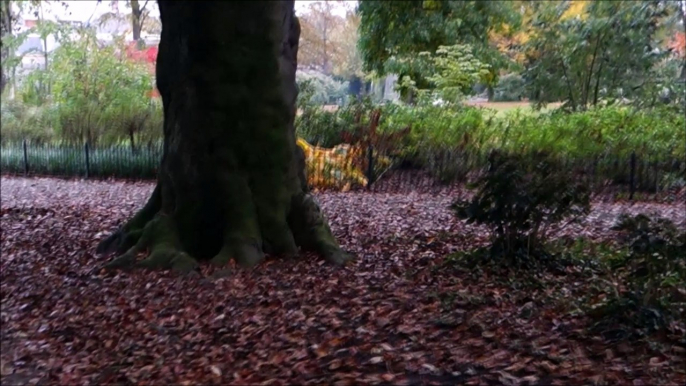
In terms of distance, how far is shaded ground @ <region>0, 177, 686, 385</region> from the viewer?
523 cm

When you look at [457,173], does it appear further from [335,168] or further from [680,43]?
[680,43]

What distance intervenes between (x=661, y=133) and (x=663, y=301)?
12.0 metres

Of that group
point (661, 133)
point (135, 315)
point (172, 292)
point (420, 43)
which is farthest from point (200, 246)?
point (420, 43)

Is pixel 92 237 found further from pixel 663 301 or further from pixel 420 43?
pixel 420 43

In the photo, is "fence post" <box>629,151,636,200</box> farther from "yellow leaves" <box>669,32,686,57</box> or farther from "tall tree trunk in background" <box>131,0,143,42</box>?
"tall tree trunk in background" <box>131,0,143,42</box>

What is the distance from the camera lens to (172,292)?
23.1 feet

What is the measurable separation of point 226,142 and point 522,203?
3058 mm

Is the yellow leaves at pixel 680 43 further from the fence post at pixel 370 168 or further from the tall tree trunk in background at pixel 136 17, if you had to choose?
the tall tree trunk in background at pixel 136 17

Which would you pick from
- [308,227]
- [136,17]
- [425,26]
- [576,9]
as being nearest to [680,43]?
[576,9]

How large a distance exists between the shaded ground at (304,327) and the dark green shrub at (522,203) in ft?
1.86

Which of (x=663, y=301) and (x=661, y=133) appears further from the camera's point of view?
(x=661, y=133)

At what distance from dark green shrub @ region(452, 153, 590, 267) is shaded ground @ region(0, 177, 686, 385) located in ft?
1.86

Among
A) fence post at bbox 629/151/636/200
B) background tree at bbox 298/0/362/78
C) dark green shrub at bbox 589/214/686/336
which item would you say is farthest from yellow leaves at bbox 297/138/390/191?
background tree at bbox 298/0/362/78

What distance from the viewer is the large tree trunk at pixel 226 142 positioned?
802cm
